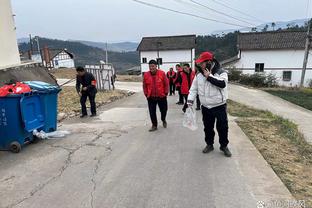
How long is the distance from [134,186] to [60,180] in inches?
44.8

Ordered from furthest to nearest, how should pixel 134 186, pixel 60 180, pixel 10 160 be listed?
1. pixel 10 160
2. pixel 60 180
3. pixel 134 186

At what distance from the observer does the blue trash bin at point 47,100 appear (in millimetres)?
7018

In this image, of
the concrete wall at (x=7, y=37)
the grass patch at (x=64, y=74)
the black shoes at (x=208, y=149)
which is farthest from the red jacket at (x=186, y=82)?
the grass patch at (x=64, y=74)

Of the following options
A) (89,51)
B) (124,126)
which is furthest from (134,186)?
(89,51)

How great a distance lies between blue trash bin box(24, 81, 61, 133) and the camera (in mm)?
7018

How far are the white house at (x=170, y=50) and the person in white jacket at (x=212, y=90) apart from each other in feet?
164

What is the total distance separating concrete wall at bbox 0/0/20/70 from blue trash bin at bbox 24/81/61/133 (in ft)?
14.7

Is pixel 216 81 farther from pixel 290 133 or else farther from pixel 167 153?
pixel 290 133

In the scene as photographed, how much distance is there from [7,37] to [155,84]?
21.5ft

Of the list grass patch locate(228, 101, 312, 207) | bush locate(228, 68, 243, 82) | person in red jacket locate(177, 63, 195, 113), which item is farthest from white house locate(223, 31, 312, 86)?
grass patch locate(228, 101, 312, 207)

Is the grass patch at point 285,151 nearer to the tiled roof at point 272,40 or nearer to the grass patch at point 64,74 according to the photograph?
the grass patch at point 64,74

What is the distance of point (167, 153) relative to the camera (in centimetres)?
628

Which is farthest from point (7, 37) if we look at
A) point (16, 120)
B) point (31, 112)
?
point (16, 120)

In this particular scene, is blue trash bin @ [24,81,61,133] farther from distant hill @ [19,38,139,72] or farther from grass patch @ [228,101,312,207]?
distant hill @ [19,38,139,72]
